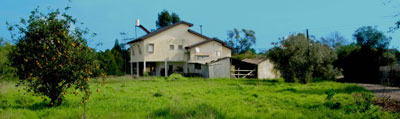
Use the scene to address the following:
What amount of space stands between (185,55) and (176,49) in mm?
1541

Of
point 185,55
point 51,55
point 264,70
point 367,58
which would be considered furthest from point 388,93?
point 185,55

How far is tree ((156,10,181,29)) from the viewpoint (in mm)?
55875

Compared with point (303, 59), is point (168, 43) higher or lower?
higher

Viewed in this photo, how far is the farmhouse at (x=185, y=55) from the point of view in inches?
1267

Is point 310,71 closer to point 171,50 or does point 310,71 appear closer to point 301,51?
point 301,51

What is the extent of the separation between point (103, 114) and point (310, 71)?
1805cm

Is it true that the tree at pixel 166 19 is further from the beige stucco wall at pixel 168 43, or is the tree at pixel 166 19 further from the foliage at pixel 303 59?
the foliage at pixel 303 59

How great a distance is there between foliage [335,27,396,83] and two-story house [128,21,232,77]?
1680 cm

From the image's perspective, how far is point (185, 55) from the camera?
36562 millimetres

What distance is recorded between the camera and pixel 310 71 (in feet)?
70.1

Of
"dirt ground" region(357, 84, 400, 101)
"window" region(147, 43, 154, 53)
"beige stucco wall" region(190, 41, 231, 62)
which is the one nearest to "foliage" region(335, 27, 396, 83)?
"dirt ground" region(357, 84, 400, 101)

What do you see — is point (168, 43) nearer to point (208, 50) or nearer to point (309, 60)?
point (208, 50)

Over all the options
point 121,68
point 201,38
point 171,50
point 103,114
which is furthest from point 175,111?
point 121,68

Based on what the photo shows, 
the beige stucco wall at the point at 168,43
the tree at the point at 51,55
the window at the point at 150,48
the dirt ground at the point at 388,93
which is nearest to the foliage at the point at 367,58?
the dirt ground at the point at 388,93
